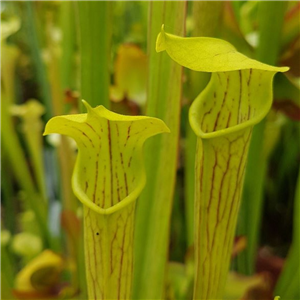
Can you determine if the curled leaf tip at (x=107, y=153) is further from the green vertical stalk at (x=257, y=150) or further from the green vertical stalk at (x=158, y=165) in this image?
Answer: the green vertical stalk at (x=257, y=150)

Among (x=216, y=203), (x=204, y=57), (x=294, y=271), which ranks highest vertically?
(x=204, y=57)

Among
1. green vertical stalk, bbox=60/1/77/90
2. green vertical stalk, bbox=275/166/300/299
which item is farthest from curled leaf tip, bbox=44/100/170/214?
green vertical stalk, bbox=60/1/77/90

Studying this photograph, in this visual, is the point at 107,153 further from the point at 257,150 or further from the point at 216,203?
the point at 257,150

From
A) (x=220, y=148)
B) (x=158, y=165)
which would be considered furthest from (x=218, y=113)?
(x=158, y=165)

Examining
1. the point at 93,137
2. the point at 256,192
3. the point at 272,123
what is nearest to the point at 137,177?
the point at 93,137

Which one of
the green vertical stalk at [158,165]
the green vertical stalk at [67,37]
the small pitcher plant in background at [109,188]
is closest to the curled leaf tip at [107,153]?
the small pitcher plant in background at [109,188]

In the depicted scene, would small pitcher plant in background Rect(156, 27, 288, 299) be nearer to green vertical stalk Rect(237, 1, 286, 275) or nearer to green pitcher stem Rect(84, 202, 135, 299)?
green pitcher stem Rect(84, 202, 135, 299)

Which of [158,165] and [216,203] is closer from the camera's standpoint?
[216,203]

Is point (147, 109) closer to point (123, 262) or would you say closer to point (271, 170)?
point (123, 262)
